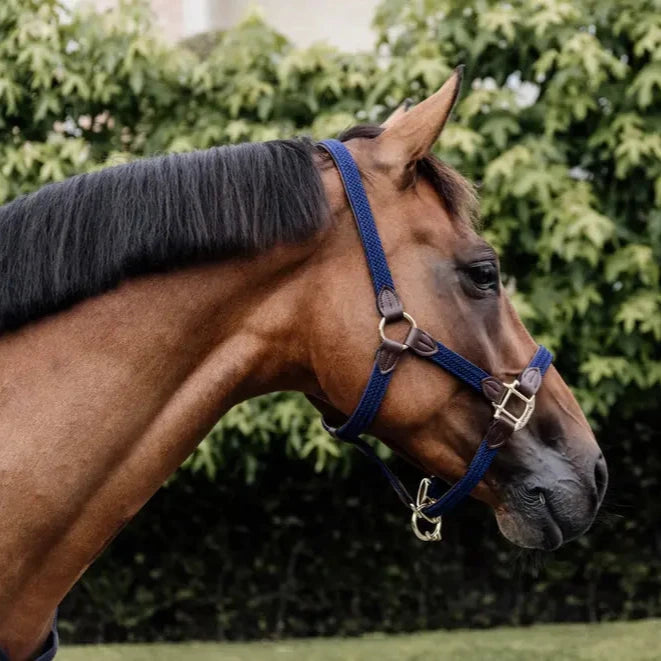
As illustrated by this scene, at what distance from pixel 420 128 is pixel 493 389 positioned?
1.90 ft

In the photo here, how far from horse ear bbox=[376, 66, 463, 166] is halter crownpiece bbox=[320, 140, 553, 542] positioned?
102 mm

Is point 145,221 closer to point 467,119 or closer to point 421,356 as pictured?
point 421,356

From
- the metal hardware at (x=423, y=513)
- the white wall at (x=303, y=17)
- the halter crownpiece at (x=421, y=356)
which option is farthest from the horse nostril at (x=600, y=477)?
the white wall at (x=303, y=17)

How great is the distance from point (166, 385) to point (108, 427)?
14 centimetres

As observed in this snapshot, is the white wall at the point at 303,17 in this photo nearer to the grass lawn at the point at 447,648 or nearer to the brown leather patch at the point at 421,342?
the grass lawn at the point at 447,648

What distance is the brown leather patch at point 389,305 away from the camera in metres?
1.86

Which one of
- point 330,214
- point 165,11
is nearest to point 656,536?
point 330,214

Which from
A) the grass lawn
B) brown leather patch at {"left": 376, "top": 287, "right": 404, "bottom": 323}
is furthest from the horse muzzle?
the grass lawn

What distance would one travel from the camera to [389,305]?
1.87 m

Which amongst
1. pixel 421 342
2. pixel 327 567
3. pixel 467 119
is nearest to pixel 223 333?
pixel 421 342

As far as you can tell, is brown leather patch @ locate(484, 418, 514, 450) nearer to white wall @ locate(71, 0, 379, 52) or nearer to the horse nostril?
the horse nostril

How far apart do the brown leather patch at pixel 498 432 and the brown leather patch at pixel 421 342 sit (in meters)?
0.21

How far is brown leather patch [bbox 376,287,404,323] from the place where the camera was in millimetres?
1861

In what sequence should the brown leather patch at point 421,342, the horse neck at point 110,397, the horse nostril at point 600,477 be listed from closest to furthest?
the horse neck at point 110,397 < the brown leather patch at point 421,342 < the horse nostril at point 600,477
